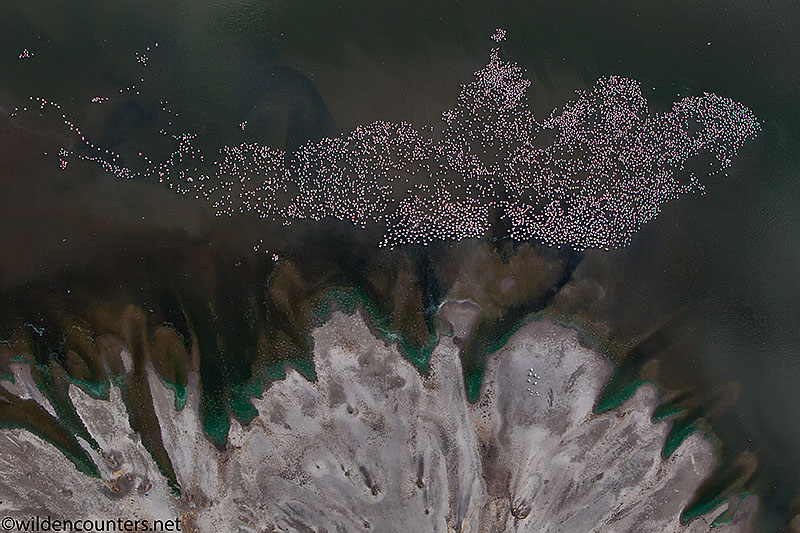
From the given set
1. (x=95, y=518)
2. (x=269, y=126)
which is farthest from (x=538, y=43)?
(x=95, y=518)

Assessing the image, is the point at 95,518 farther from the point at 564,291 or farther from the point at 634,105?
the point at 634,105

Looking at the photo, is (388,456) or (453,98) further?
(453,98)

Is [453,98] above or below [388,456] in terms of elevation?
above

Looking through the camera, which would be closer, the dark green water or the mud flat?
the mud flat

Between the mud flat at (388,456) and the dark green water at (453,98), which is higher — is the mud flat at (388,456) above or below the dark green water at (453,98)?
below
